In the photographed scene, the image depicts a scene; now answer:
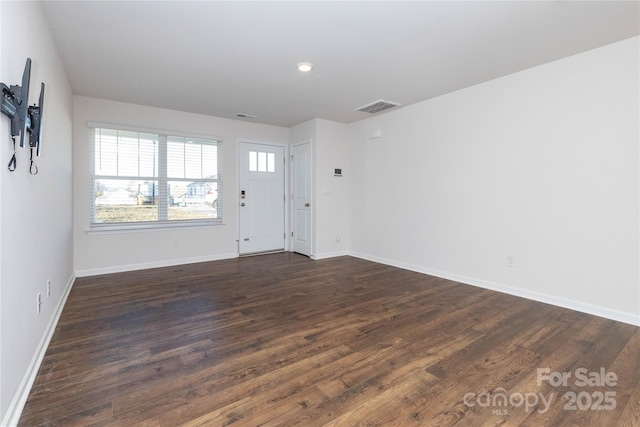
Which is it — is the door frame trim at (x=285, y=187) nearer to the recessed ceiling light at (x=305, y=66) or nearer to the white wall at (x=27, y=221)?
the recessed ceiling light at (x=305, y=66)

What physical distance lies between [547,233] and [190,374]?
339 centimetres

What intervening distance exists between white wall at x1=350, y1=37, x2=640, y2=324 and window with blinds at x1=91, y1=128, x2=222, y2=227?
9.82ft

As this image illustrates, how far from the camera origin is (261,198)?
5.56 metres

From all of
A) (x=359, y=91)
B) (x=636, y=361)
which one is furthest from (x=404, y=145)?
(x=636, y=361)

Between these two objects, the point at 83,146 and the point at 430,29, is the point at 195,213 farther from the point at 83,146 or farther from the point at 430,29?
the point at 430,29

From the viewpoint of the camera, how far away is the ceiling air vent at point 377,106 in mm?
4227

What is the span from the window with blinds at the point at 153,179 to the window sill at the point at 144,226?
49 mm

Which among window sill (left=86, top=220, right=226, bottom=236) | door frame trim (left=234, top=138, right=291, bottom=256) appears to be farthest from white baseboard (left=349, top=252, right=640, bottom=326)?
window sill (left=86, top=220, right=226, bottom=236)

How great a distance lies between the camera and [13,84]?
1507 millimetres

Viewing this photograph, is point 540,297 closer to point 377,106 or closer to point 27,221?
point 377,106

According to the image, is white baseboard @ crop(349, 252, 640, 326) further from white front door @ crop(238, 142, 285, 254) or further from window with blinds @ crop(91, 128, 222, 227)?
window with blinds @ crop(91, 128, 222, 227)

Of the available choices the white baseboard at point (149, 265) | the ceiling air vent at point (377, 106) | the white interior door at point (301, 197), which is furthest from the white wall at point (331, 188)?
the white baseboard at point (149, 265)

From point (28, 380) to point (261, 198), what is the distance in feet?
13.4

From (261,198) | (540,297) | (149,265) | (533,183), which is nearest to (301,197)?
(261,198)
